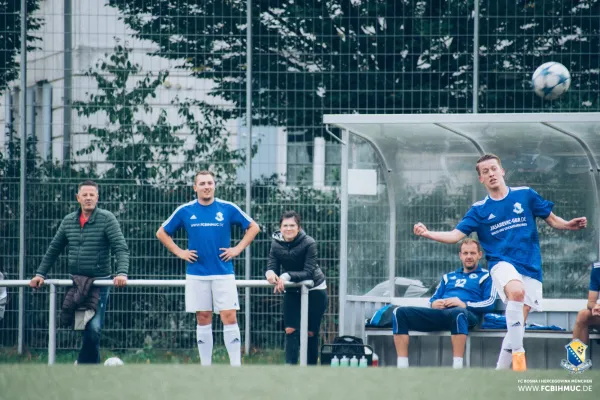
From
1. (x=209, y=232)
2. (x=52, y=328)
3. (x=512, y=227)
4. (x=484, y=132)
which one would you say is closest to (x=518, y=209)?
(x=512, y=227)

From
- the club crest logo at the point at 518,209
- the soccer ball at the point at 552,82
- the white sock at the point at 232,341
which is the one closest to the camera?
the club crest logo at the point at 518,209

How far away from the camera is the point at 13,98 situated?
1308 cm

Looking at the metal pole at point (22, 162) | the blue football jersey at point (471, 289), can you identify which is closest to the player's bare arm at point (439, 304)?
the blue football jersey at point (471, 289)

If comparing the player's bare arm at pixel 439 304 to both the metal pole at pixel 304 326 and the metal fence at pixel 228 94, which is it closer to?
the metal pole at pixel 304 326

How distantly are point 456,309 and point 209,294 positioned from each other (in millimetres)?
2122

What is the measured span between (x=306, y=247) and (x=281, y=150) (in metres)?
2.80

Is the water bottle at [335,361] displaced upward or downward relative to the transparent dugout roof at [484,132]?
downward

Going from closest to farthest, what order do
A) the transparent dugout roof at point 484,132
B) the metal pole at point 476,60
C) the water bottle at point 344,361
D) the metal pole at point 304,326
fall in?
the metal pole at point 304,326 → the water bottle at point 344,361 → the transparent dugout roof at point 484,132 → the metal pole at point 476,60

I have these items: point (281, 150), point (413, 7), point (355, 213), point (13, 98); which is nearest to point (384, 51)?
point (413, 7)

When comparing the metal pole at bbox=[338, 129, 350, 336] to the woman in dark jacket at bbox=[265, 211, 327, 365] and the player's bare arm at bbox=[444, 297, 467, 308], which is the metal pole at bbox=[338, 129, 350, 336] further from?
the player's bare arm at bbox=[444, 297, 467, 308]

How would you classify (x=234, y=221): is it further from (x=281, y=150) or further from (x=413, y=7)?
(x=413, y=7)

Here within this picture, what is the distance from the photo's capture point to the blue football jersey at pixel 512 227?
29.8 ft

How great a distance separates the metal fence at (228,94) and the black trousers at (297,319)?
225cm

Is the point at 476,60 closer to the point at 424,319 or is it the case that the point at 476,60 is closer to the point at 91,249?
the point at 424,319
